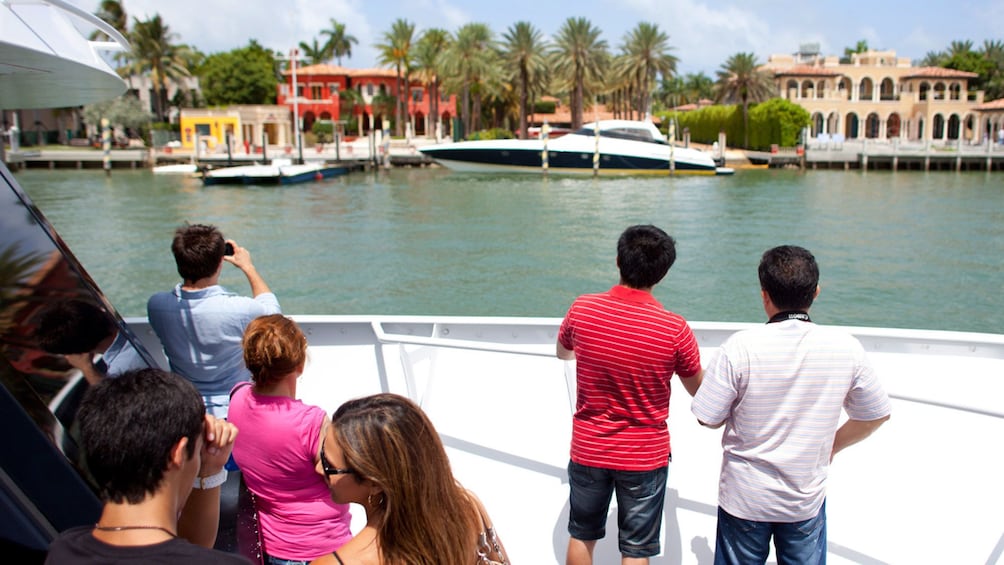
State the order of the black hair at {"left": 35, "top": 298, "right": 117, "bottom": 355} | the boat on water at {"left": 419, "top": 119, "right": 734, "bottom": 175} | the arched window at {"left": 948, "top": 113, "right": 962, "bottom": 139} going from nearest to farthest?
the black hair at {"left": 35, "top": 298, "right": 117, "bottom": 355}, the boat on water at {"left": 419, "top": 119, "right": 734, "bottom": 175}, the arched window at {"left": 948, "top": 113, "right": 962, "bottom": 139}

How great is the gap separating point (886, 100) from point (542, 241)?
208 ft

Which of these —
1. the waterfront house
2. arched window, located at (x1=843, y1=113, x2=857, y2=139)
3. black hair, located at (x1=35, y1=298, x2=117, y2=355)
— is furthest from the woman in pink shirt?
arched window, located at (x1=843, y1=113, x2=857, y2=139)

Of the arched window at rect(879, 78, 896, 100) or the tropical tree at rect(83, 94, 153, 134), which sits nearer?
the tropical tree at rect(83, 94, 153, 134)

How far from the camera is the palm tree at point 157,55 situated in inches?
2571

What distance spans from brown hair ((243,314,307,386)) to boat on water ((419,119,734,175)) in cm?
3785

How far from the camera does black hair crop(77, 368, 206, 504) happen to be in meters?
1.38

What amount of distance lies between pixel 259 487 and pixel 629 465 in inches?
42.2

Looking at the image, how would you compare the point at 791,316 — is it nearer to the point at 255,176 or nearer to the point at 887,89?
the point at 255,176

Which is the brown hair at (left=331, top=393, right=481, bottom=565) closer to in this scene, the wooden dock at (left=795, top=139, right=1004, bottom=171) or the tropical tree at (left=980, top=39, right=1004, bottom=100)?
the wooden dock at (left=795, top=139, right=1004, bottom=171)

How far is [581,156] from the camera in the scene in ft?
130

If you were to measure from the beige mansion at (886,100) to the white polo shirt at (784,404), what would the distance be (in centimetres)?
7107

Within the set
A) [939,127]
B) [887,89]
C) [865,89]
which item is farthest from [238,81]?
[939,127]

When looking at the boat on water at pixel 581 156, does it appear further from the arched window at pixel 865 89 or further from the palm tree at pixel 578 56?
the arched window at pixel 865 89

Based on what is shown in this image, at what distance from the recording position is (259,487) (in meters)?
2.16
